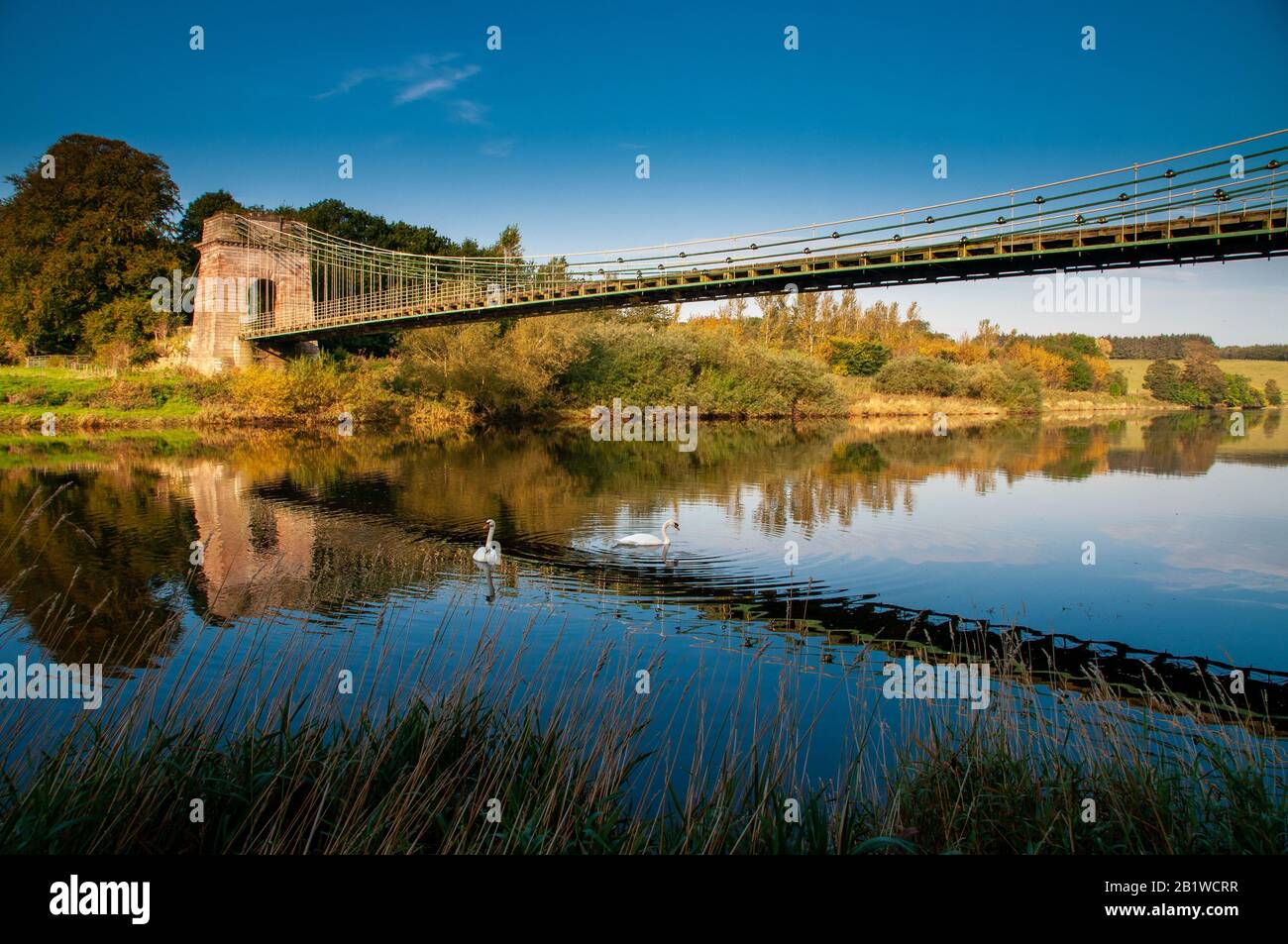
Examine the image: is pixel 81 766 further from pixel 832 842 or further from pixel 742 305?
pixel 742 305

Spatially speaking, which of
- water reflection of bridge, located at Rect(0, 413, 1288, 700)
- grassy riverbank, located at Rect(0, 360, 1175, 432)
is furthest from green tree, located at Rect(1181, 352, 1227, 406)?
grassy riverbank, located at Rect(0, 360, 1175, 432)

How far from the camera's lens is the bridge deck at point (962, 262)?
46.0 feet

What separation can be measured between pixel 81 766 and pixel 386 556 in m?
9.85

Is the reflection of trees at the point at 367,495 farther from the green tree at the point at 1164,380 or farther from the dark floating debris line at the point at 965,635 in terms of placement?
the green tree at the point at 1164,380

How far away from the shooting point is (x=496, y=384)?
150ft

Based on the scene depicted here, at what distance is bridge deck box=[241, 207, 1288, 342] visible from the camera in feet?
46.0

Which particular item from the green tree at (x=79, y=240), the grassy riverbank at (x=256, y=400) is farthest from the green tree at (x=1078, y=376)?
the green tree at (x=79, y=240)

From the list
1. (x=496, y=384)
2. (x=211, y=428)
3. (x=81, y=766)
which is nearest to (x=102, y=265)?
(x=211, y=428)

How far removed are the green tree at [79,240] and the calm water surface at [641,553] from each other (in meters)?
19.6

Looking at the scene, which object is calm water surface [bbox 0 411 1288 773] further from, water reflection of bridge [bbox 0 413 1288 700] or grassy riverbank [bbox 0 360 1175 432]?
grassy riverbank [bbox 0 360 1175 432]

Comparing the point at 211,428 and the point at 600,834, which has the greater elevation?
the point at 211,428

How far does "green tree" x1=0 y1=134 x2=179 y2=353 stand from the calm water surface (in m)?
19.6

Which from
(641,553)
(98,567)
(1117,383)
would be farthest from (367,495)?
(1117,383)

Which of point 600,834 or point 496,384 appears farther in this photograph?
point 496,384
